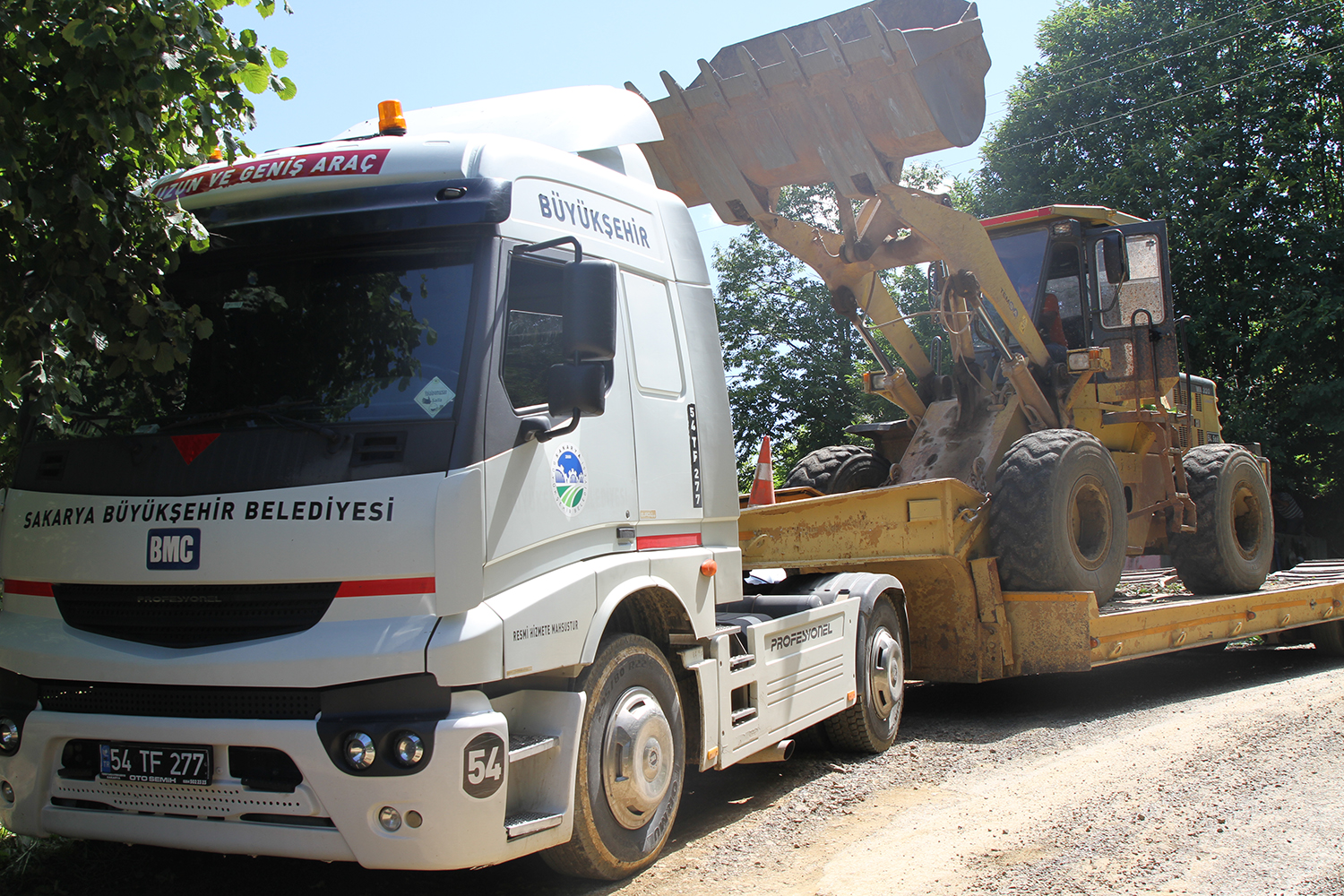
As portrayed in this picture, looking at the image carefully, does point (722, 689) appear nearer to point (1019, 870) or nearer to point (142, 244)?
point (1019, 870)

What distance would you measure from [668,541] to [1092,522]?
4.40 m

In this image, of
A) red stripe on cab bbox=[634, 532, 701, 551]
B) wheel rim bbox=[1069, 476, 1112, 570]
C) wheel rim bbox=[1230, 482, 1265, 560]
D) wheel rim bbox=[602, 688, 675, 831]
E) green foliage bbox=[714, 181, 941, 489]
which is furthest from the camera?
green foliage bbox=[714, 181, 941, 489]

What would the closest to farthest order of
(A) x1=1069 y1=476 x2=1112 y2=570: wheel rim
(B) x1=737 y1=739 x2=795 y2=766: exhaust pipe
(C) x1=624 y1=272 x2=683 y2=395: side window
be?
(C) x1=624 y1=272 x2=683 y2=395: side window → (B) x1=737 y1=739 x2=795 y2=766: exhaust pipe → (A) x1=1069 y1=476 x2=1112 y2=570: wheel rim

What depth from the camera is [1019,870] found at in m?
4.51

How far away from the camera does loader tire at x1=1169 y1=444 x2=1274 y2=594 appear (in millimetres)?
9539

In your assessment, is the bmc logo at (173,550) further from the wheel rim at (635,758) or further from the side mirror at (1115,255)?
the side mirror at (1115,255)

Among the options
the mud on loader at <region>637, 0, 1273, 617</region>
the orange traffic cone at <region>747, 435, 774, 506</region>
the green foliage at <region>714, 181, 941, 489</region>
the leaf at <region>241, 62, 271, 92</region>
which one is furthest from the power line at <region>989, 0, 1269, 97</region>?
the leaf at <region>241, 62, 271, 92</region>

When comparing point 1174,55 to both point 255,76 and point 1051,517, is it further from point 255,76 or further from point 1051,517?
point 255,76

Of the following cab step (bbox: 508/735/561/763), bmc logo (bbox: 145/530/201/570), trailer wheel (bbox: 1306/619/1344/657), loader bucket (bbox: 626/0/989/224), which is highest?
loader bucket (bbox: 626/0/989/224)

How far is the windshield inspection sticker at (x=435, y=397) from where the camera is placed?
3.89 metres

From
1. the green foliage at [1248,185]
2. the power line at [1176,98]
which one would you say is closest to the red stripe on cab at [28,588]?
the green foliage at [1248,185]

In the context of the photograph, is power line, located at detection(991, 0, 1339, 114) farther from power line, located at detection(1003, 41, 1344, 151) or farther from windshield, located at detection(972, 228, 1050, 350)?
windshield, located at detection(972, 228, 1050, 350)

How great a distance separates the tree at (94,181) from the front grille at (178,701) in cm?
102

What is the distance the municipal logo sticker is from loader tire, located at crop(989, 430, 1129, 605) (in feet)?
13.6
